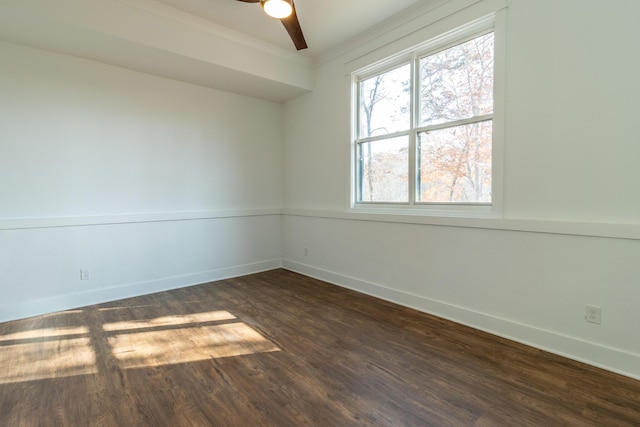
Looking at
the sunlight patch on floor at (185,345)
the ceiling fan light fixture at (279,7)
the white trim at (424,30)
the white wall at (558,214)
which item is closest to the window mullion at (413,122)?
the white trim at (424,30)

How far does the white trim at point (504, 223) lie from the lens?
1.97 metres

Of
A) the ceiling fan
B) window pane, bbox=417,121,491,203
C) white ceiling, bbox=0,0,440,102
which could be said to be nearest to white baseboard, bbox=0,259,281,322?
white ceiling, bbox=0,0,440,102

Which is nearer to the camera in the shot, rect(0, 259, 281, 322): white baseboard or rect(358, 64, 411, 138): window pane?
rect(0, 259, 281, 322): white baseboard

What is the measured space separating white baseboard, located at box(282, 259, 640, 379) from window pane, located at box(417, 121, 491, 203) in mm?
1001

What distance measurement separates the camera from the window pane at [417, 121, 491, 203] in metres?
2.66

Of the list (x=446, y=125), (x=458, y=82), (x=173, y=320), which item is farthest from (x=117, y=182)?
(x=458, y=82)

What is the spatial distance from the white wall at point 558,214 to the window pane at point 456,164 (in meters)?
0.22

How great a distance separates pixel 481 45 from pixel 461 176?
1.13 meters

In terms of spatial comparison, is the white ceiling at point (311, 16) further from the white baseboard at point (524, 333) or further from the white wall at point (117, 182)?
the white baseboard at point (524, 333)

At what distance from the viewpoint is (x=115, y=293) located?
343cm

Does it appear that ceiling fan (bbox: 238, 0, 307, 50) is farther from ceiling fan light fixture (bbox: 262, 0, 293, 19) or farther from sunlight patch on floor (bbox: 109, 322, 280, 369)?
sunlight patch on floor (bbox: 109, 322, 280, 369)

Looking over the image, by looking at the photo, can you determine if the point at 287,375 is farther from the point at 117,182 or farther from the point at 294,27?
the point at 117,182

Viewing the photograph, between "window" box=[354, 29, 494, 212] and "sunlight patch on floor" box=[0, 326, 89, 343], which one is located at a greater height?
"window" box=[354, 29, 494, 212]

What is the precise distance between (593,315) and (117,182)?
14.7ft
